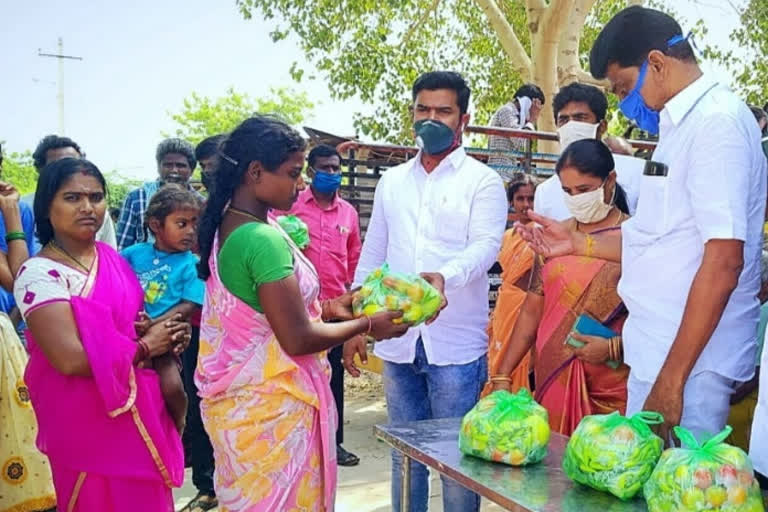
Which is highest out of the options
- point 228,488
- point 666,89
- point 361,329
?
point 666,89

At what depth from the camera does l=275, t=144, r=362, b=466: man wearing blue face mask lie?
507 cm

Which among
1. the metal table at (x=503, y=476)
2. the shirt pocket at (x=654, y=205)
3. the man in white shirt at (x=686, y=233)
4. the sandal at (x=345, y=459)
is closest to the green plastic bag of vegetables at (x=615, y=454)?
the metal table at (x=503, y=476)

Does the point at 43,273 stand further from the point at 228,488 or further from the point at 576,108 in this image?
the point at 576,108

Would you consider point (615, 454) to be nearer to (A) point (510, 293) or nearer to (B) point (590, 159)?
(B) point (590, 159)

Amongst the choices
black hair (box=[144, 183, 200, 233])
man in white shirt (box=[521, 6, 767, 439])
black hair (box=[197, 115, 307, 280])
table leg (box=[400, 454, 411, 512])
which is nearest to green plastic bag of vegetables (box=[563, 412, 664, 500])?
man in white shirt (box=[521, 6, 767, 439])

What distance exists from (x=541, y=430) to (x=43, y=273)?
1.68 m

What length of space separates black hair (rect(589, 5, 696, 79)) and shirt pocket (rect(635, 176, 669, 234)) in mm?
334

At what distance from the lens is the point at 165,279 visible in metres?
3.65

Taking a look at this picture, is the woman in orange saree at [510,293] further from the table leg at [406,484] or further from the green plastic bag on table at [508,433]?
the green plastic bag on table at [508,433]

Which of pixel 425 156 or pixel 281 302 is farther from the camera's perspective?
pixel 425 156

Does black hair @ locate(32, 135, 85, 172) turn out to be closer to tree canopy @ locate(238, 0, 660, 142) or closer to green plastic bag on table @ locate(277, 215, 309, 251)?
green plastic bag on table @ locate(277, 215, 309, 251)

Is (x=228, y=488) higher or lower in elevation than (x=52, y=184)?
lower

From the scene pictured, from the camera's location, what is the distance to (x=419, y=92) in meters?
3.08

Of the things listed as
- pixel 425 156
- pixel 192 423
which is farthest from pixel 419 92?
pixel 192 423
